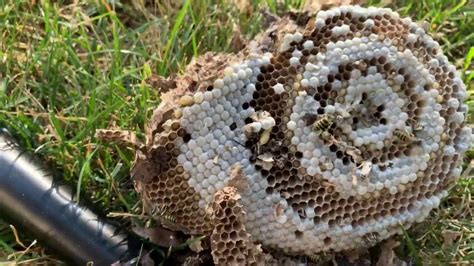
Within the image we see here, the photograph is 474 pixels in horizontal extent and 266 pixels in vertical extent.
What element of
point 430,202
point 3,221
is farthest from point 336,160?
point 3,221

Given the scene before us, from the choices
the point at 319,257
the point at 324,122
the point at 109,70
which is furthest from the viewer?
the point at 109,70

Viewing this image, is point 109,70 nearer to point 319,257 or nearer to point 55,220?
point 55,220

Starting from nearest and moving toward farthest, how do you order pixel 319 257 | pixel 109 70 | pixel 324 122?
pixel 324 122
pixel 319 257
pixel 109 70

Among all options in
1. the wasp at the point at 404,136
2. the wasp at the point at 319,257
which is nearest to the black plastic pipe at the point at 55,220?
the wasp at the point at 319,257

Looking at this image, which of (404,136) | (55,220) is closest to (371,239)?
(404,136)

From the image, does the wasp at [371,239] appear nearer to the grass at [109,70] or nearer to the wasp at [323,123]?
the grass at [109,70]

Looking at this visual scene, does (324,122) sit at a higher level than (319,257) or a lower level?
higher

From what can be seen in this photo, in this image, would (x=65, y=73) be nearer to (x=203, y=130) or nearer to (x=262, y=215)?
(x=203, y=130)
